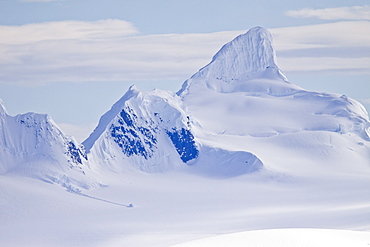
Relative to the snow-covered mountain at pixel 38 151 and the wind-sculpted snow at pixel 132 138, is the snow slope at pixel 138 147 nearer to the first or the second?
the wind-sculpted snow at pixel 132 138

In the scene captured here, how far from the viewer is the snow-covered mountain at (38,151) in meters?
174

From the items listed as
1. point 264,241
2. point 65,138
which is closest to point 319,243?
point 264,241

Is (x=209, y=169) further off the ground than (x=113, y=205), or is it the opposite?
(x=209, y=169)

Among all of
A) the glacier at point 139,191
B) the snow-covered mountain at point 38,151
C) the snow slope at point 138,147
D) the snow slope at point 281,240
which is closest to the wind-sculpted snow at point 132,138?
the snow slope at point 138,147

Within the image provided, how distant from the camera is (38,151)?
17700cm

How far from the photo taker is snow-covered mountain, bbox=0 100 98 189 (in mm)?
173500

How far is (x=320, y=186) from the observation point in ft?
614

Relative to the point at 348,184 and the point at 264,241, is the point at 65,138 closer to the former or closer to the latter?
the point at 348,184

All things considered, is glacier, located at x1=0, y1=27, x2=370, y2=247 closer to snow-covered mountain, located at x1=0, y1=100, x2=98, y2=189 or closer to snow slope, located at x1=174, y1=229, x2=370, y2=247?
snow-covered mountain, located at x1=0, y1=100, x2=98, y2=189

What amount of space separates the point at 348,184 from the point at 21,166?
190 feet

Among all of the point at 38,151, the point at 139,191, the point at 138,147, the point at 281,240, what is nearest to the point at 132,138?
the point at 138,147

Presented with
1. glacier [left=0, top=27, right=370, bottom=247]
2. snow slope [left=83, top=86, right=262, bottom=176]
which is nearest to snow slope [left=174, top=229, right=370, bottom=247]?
glacier [left=0, top=27, right=370, bottom=247]

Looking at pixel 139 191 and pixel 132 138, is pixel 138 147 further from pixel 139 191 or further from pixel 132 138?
pixel 139 191

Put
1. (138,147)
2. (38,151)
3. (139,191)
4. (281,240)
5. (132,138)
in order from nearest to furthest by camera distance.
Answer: (281,240), (38,151), (139,191), (132,138), (138,147)
